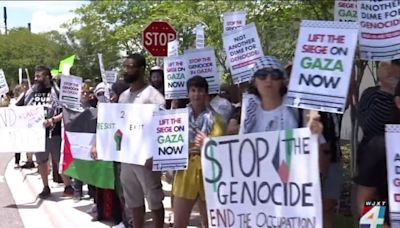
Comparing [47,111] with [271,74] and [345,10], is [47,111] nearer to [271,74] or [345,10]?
[345,10]

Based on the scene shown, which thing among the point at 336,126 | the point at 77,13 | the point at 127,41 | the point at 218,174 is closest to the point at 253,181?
the point at 218,174

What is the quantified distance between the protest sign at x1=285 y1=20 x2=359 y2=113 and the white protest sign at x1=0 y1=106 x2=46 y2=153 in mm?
5698

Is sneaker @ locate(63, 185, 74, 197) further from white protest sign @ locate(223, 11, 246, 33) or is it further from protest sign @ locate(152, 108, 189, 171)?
protest sign @ locate(152, 108, 189, 171)

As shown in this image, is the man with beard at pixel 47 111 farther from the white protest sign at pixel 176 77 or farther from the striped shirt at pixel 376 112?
the striped shirt at pixel 376 112

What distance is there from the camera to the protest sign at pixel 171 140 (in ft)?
17.1

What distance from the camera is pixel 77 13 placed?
27062 mm

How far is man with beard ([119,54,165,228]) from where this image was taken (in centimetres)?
601

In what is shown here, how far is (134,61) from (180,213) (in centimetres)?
159

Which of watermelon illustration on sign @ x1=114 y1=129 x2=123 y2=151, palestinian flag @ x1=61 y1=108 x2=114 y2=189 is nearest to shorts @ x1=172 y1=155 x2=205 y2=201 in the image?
watermelon illustration on sign @ x1=114 y1=129 x2=123 y2=151

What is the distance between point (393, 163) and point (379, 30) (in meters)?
1.28

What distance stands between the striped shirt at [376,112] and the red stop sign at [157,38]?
5236mm

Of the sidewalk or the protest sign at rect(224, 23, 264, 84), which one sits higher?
the protest sign at rect(224, 23, 264, 84)

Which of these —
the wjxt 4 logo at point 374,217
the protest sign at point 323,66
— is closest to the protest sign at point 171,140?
the protest sign at point 323,66

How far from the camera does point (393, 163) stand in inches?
139
